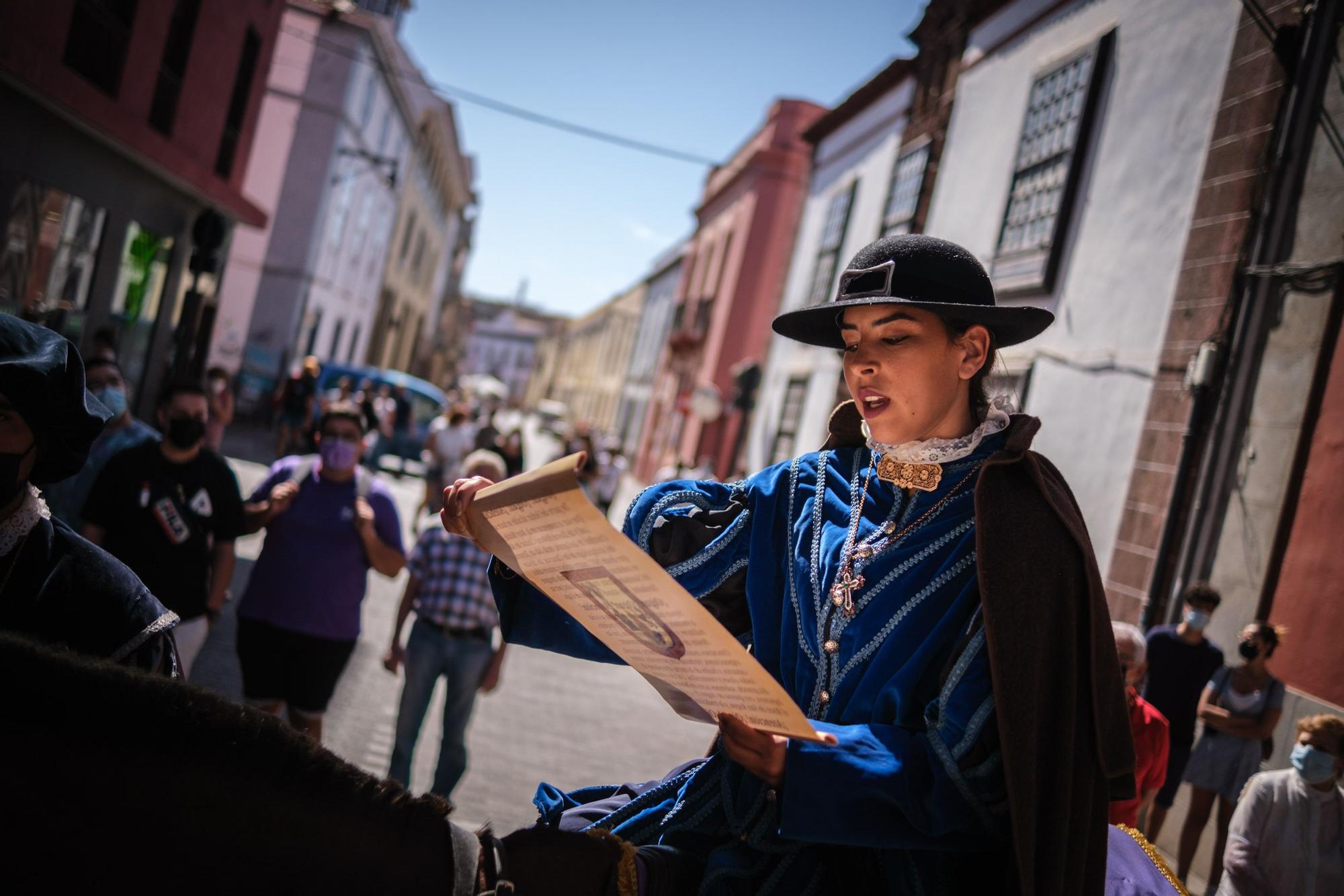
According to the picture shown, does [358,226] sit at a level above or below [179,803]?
above

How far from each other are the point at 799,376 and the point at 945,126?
522cm

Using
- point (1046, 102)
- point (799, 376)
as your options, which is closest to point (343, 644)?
point (1046, 102)

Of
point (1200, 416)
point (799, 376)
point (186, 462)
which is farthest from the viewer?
point (799, 376)

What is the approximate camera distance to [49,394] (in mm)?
2041

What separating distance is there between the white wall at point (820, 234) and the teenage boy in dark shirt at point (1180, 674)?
26.4ft

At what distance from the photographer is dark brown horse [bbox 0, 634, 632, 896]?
130 cm

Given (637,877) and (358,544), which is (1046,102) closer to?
(358,544)

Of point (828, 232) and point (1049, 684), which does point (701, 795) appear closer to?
point (1049, 684)

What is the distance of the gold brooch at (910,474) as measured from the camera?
88.0 inches

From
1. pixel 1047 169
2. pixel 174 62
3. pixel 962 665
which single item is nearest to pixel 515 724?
pixel 962 665

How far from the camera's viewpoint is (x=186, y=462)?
4.98 meters

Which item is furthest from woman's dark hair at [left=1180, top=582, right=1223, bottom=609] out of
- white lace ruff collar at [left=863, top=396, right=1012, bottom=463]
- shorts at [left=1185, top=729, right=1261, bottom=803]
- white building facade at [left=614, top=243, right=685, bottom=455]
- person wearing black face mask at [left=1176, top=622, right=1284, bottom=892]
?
white building facade at [left=614, top=243, right=685, bottom=455]

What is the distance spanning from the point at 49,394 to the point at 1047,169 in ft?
34.4

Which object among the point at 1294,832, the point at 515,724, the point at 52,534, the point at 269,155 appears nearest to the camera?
the point at 52,534
